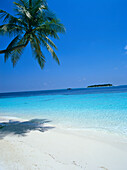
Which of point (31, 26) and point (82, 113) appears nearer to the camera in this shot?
point (31, 26)

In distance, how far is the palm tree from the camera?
5.05 metres

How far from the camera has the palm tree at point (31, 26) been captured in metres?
5.05

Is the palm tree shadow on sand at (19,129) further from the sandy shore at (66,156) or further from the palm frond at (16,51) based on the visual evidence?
the palm frond at (16,51)

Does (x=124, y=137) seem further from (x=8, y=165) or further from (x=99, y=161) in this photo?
(x=8, y=165)

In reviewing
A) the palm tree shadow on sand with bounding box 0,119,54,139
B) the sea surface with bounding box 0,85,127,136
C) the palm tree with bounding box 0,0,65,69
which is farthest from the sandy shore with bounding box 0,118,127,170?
the palm tree with bounding box 0,0,65,69

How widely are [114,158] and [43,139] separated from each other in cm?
201

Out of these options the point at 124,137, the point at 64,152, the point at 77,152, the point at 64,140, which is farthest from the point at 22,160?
the point at 124,137

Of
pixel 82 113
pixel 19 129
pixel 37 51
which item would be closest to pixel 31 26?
pixel 37 51

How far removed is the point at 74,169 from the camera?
1.86 metres

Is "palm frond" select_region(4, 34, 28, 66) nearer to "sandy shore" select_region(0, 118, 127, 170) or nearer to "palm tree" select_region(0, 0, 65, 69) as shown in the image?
"palm tree" select_region(0, 0, 65, 69)

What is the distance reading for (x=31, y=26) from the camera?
5.38 meters

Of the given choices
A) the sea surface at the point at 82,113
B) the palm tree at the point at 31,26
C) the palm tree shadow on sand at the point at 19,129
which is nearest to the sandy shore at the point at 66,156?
the palm tree shadow on sand at the point at 19,129

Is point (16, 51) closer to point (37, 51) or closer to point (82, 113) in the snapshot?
point (37, 51)

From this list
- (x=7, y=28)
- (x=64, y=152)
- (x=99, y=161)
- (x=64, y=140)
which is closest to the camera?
(x=99, y=161)
